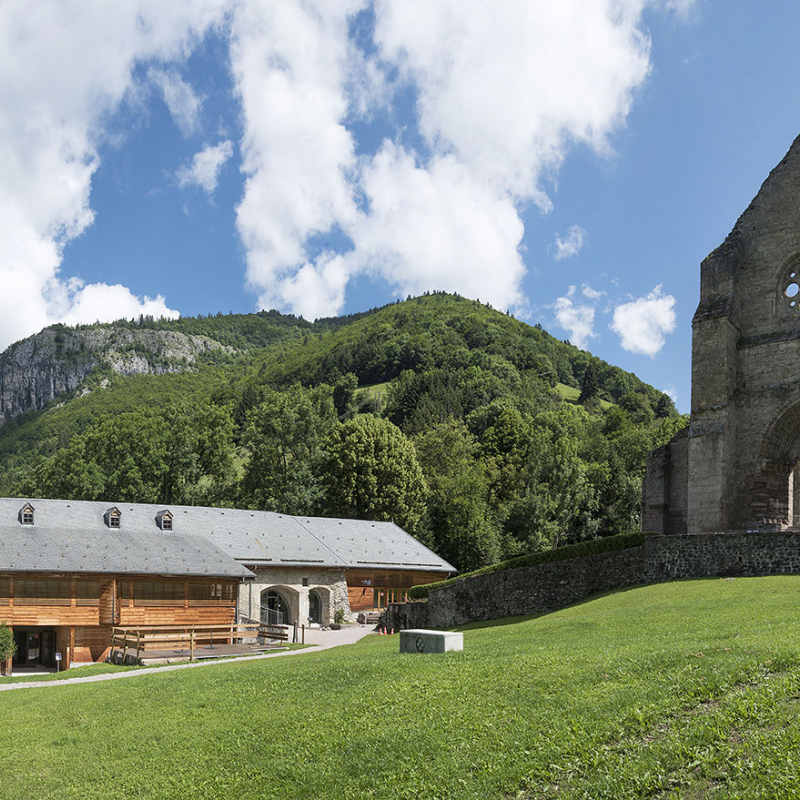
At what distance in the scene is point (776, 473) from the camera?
89.4 feet

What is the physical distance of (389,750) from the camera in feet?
34.1

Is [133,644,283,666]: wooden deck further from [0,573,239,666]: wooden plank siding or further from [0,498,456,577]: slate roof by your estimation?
[0,498,456,577]: slate roof

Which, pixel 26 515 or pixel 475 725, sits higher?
pixel 26 515

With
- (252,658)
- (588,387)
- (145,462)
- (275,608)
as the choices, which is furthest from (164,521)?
(588,387)

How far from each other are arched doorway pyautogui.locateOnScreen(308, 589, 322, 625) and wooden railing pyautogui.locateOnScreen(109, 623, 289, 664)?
685cm

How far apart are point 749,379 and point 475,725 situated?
827 inches

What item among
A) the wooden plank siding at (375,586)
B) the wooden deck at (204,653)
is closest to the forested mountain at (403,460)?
the wooden plank siding at (375,586)

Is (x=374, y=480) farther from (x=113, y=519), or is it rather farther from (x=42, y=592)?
(x=42, y=592)

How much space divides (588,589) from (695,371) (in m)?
8.41

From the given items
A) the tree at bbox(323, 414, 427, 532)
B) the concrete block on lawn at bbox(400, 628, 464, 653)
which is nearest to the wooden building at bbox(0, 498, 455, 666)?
the tree at bbox(323, 414, 427, 532)

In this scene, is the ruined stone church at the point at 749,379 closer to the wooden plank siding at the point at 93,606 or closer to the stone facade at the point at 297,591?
the stone facade at the point at 297,591

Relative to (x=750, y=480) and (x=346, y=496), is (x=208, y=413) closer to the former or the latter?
(x=346, y=496)

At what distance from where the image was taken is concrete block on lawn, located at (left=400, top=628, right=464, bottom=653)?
53.8 feet

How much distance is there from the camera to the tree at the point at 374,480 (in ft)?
184
